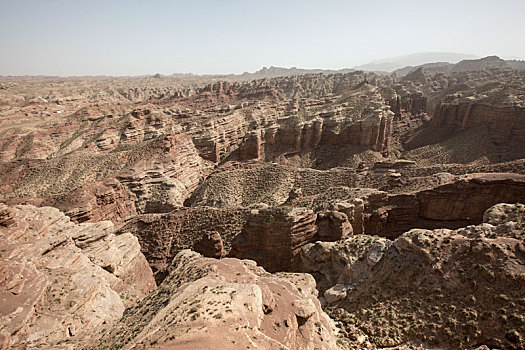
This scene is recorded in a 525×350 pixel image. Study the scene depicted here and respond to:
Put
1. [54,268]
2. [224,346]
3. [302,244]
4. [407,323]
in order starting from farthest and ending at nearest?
[302,244] → [54,268] → [407,323] → [224,346]

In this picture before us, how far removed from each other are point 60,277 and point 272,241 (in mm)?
14066

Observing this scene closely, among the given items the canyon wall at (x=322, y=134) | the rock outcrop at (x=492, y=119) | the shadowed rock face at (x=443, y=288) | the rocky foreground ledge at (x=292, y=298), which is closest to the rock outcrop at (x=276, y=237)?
the rocky foreground ledge at (x=292, y=298)

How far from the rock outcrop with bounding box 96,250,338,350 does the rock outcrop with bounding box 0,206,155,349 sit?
Answer: 2831 mm

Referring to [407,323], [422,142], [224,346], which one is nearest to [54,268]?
[224,346]

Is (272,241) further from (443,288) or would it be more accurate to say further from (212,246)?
(443,288)

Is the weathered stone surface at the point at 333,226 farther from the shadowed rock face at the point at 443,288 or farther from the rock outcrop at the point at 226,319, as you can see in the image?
the rock outcrop at the point at 226,319

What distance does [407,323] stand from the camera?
1279 centimetres

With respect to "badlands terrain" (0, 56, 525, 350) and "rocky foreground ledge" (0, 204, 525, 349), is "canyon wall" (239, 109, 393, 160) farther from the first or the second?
"rocky foreground ledge" (0, 204, 525, 349)

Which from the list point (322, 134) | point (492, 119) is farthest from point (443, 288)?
point (492, 119)

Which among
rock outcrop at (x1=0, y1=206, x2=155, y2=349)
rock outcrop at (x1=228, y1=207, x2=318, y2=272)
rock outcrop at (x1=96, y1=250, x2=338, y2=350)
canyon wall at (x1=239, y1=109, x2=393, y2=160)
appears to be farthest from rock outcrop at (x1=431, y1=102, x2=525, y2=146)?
rock outcrop at (x1=0, y1=206, x2=155, y2=349)

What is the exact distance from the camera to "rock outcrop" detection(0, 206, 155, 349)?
13.4 m

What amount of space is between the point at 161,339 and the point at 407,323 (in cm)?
1076

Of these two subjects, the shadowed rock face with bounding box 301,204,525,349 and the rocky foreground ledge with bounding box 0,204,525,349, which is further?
the shadowed rock face with bounding box 301,204,525,349

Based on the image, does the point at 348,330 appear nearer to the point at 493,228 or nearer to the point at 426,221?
the point at 493,228
